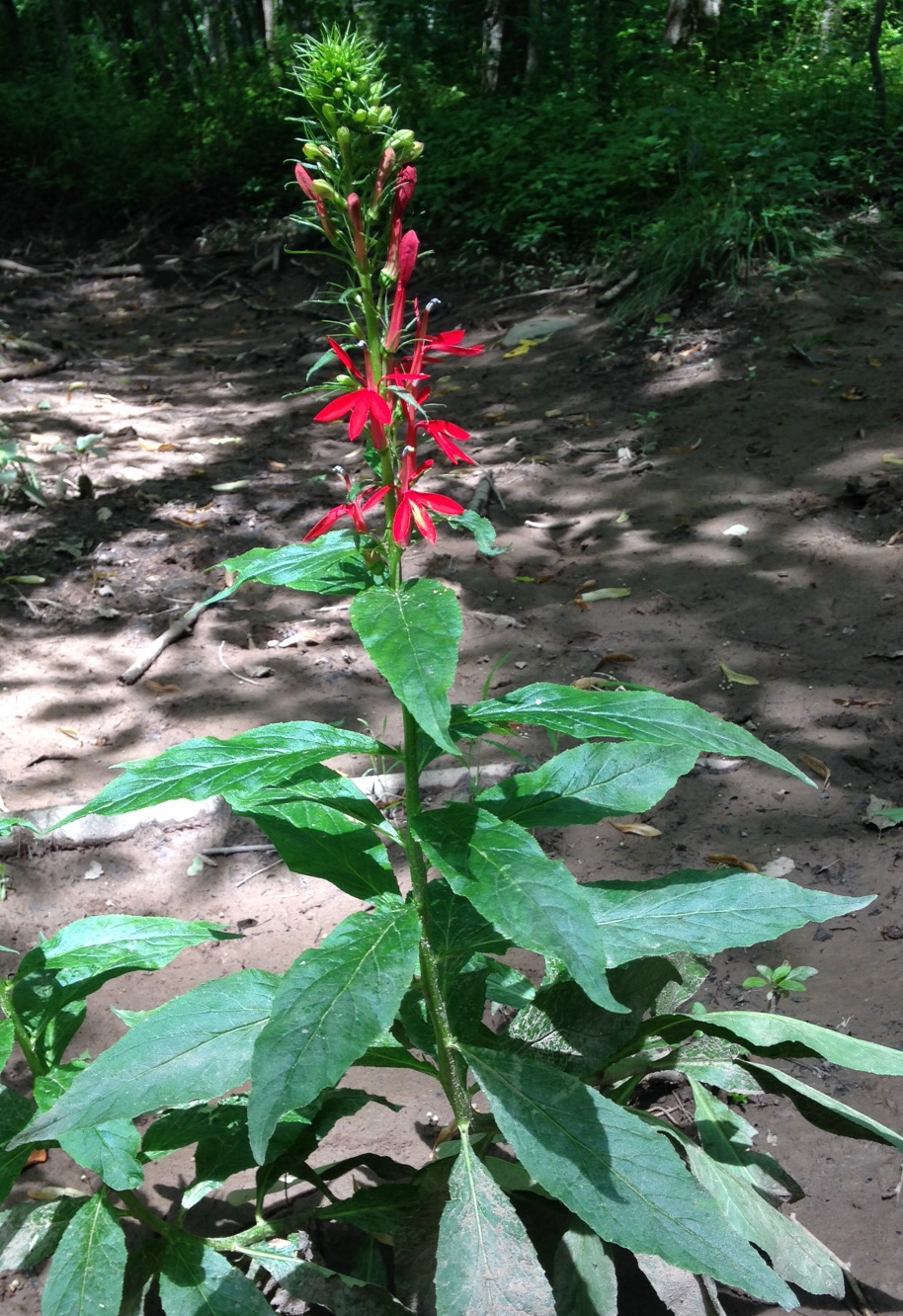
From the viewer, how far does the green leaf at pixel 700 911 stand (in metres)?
1.44

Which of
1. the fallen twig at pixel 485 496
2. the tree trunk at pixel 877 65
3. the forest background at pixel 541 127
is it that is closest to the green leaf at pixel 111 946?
the fallen twig at pixel 485 496

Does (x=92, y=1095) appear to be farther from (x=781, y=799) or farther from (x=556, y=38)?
(x=556, y=38)

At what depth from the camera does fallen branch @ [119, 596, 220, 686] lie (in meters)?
3.79

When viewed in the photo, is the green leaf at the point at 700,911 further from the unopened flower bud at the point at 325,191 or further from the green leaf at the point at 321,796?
the unopened flower bud at the point at 325,191

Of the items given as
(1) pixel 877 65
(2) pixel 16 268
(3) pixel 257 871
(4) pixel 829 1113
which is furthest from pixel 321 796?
(2) pixel 16 268

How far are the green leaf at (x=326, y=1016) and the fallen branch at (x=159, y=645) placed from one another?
8.43ft

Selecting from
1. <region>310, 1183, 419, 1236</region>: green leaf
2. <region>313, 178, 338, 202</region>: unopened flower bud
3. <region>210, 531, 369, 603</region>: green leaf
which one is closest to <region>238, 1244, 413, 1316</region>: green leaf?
<region>310, 1183, 419, 1236</region>: green leaf

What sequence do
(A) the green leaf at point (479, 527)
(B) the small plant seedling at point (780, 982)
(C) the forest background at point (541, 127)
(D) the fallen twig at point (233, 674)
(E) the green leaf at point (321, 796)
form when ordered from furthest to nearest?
(C) the forest background at point (541, 127) < (D) the fallen twig at point (233, 674) < (B) the small plant seedling at point (780, 982) < (E) the green leaf at point (321, 796) < (A) the green leaf at point (479, 527)

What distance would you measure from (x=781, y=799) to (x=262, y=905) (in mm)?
1495

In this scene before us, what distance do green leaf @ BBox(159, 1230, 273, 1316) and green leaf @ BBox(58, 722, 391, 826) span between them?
0.75 meters

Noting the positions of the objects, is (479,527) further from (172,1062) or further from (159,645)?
(159,645)

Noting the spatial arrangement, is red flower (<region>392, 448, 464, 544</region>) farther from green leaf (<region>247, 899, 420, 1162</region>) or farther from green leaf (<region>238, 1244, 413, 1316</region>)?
green leaf (<region>238, 1244, 413, 1316</region>)

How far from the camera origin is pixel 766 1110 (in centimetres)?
215

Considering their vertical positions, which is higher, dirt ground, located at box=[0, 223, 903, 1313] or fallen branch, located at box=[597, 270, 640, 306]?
fallen branch, located at box=[597, 270, 640, 306]
